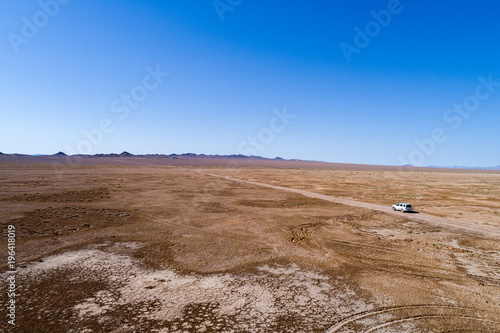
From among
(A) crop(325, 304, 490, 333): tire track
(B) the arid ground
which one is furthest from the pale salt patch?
(A) crop(325, 304, 490, 333): tire track

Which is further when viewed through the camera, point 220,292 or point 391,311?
point 220,292

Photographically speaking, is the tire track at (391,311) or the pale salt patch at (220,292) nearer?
the tire track at (391,311)

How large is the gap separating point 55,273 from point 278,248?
13.1 metres

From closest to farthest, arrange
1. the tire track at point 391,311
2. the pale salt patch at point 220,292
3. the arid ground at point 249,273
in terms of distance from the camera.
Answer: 1. the tire track at point 391,311
2. the arid ground at point 249,273
3. the pale salt patch at point 220,292

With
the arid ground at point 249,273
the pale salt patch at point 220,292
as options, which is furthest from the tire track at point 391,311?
the pale salt patch at point 220,292

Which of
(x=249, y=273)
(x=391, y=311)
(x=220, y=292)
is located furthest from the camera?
(x=249, y=273)

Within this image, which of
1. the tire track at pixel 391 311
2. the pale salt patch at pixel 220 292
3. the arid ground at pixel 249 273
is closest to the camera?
the tire track at pixel 391 311

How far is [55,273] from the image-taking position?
12.8 metres

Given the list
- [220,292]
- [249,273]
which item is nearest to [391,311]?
[249,273]

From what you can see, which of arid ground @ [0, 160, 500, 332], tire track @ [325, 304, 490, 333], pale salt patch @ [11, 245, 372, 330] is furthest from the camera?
pale salt patch @ [11, 245, 372, 330]

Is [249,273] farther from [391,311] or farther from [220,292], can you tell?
[391,311]

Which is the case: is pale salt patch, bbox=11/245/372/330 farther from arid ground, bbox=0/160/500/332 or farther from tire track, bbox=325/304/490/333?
tire track, bbox=325/304/490/333

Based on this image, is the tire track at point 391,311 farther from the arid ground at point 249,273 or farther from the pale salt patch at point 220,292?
the pale salt patch at point 220,292

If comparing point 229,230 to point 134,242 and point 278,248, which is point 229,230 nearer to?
point 278,248
